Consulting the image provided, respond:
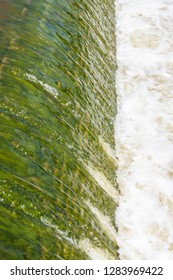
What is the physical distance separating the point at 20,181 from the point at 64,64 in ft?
8.27

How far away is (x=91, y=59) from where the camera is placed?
7.19m

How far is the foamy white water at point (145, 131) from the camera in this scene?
5840mm

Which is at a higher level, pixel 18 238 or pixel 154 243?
pixel 18 238

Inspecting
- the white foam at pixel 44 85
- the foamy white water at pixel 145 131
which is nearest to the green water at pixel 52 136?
the white foam at pixel 44 85

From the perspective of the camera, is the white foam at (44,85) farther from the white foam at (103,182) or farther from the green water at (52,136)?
the white foam at (103,182)

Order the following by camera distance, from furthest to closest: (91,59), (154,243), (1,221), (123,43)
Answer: (123,43) → (91,59) → (154,243) → (1,221)

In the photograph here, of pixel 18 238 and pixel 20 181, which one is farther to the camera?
pixel 20 181

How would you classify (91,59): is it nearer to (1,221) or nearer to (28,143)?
(28,143)

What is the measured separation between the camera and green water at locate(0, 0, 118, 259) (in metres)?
4.13

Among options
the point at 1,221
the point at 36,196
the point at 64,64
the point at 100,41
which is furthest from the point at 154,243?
the point at 100,41

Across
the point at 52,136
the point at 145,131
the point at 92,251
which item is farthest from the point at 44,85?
the point at 145,131

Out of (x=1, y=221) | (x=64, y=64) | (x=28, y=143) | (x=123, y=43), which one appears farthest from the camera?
(x=123, y=43)

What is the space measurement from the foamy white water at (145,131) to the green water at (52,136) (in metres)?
0.34

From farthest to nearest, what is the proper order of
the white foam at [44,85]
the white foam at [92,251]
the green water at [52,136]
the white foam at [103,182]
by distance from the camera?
the white foam at [103,182], the white foam at [44,85], the white foam at [92,251], the green water at [52,136]
